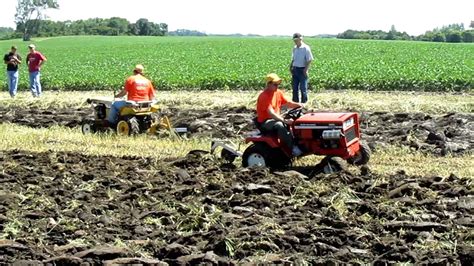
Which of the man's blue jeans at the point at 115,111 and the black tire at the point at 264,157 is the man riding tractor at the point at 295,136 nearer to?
the black tire at the point at 264,157

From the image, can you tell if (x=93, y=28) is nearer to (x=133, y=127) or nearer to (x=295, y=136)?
(x=133, y=127)

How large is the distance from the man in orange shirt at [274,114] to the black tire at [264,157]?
219mm

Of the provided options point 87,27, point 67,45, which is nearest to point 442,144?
point 67,45

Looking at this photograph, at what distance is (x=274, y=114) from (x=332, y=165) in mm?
1142

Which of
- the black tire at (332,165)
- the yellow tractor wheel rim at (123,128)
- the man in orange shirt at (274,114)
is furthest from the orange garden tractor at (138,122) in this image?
the black tire at (332,165)

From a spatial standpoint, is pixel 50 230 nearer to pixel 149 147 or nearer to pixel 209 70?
pixel 149 147

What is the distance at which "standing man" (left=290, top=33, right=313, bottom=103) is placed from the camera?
1900cm

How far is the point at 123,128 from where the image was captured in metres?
15.8

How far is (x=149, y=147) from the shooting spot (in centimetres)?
1465

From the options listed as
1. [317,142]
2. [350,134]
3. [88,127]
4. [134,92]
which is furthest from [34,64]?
[350,134]

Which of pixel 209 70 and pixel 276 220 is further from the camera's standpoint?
pixel 209 70

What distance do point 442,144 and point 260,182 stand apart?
440 centimetres

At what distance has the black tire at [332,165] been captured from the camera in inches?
442

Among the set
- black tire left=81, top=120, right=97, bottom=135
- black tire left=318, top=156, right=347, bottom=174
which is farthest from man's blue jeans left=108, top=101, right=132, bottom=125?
black tire left=318, top=156, right=347, bottom=174
